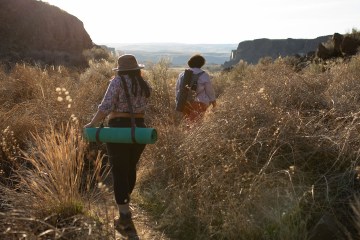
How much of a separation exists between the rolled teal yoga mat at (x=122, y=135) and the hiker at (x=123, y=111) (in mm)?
188

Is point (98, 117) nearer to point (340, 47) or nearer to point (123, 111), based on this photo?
point (123, 111)

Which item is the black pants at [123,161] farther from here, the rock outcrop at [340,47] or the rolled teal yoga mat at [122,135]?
the rock outcrop at [340,47]

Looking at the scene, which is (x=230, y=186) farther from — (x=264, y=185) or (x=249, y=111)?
(x=249, y=111)

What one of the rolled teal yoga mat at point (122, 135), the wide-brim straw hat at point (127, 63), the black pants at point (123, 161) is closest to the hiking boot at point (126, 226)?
the black pants at point (123, 161)

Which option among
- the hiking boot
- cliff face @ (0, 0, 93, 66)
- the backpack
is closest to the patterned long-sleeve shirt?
the hiking boot

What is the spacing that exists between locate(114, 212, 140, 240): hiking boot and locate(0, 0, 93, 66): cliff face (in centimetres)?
2543

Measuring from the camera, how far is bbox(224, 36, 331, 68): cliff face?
89.1m

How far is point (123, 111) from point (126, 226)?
1.12m

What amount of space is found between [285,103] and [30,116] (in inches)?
147

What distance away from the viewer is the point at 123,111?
4152mm

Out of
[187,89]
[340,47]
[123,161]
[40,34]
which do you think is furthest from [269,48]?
[123,161]

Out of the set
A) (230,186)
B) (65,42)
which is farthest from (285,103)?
(65,42)

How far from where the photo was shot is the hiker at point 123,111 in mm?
4117

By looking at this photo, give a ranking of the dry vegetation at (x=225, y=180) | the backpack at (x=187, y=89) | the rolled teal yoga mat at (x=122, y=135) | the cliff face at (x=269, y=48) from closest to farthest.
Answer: the dry vegetation at (x=225, y=180) < the rolled teal yoga mat at (x=122, y=135) < the backpack at (x=187, y=89) < the cliff face at (x=269, y=48)
